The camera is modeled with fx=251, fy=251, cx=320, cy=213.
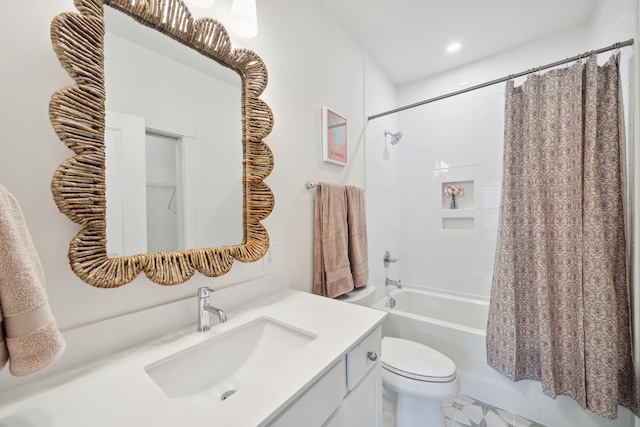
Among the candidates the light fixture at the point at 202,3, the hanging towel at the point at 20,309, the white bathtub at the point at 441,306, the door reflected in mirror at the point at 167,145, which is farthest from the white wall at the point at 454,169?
the hanging towel at the point at 20,309

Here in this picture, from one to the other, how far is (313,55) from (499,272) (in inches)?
65.6

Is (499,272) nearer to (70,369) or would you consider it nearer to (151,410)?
(151,410)

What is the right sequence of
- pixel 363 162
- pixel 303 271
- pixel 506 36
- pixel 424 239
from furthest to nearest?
pixel 424 239 < pixel 363 162 < pixel 506 36 < pixel 303 271

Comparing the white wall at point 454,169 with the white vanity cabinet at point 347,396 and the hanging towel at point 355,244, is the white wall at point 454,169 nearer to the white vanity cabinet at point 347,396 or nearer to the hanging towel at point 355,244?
the hanging towel at point 355,244

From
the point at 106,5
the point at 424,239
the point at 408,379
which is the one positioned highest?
the point at 106,5

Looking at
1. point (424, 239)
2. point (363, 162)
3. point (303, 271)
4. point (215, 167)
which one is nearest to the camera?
point (215, 167)

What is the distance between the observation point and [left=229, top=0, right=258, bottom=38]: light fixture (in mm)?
956

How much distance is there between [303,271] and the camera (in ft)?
4.49

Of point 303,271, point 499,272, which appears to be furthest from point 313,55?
point 499,272

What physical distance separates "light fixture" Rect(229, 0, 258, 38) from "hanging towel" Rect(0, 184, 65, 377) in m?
0.91

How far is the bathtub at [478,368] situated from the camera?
1.35 metres

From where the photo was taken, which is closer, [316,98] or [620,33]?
[620,33]

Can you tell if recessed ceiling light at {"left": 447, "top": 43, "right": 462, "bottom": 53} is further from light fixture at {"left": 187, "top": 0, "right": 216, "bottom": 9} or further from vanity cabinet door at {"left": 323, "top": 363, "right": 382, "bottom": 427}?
vanity cabinet door at {"left": 323, "top": 363, "right": 382, "bottom": 427}

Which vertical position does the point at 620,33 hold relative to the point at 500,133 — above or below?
above
